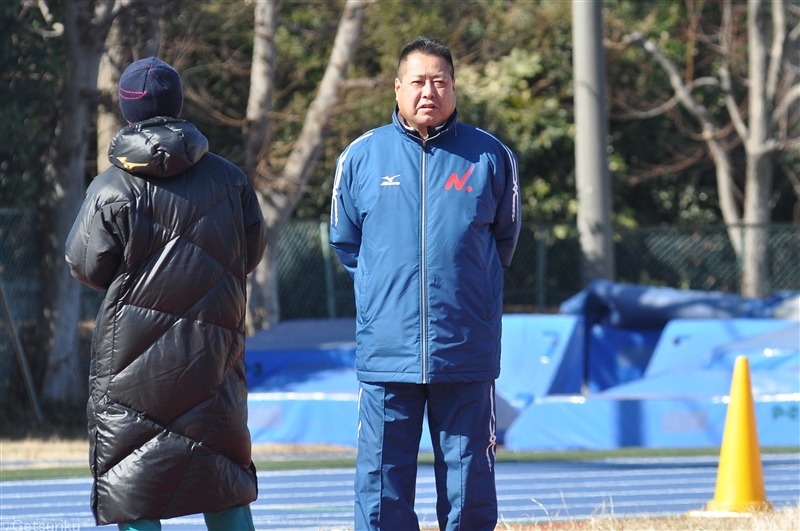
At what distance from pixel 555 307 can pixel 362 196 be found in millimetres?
13904

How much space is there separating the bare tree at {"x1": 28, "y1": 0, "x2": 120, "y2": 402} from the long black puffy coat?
8698mm

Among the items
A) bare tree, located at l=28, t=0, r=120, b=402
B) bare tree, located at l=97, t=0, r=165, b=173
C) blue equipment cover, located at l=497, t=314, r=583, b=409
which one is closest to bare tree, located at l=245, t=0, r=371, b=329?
bare tree, located at l=97, t=0, r=165, b=173

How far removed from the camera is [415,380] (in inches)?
156

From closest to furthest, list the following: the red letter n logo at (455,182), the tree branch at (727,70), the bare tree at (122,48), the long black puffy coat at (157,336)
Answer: the long black puffy coat at (157,336), the red letter n logo at (455,182), the bare tree at (122,48), the tree branch at (727,70)

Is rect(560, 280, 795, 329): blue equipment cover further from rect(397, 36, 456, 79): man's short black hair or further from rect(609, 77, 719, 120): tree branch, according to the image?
rect(397, 36, 456, 79): man's short black hair

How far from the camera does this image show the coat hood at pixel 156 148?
365 centimetres

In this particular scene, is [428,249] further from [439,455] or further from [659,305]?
[659,305]

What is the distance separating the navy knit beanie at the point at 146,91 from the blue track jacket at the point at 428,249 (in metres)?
0.76

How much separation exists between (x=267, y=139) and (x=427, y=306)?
10628 mm

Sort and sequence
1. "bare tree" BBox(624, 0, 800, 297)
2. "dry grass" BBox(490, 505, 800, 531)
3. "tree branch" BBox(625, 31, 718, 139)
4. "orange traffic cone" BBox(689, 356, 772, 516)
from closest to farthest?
"dry grass" BBox(490, 505, 800, 531) → "orange traffic cone" BBox(689, 356, 772, 516) → "tree branch" BBox(625, 31, 718, 139) → "bare tree" BBox(624, 0, 800, 297)

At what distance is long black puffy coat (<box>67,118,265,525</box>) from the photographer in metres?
3.64

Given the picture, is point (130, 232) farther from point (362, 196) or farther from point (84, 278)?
point (362, 196)

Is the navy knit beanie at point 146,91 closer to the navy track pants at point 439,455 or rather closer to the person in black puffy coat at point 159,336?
the person in black puffy coat at point 159,336

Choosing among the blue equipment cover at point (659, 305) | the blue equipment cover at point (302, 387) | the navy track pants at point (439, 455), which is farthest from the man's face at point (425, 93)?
the blue equipment cover at point (659, 305)
